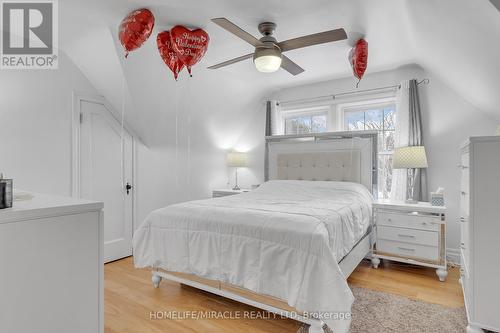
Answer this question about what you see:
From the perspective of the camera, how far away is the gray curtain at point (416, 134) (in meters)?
3.54

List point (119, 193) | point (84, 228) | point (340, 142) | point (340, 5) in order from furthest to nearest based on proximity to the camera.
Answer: point (340, 142) → point (119, 193) → point (340, 5) → point (84, 228)

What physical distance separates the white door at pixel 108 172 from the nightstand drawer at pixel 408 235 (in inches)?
125

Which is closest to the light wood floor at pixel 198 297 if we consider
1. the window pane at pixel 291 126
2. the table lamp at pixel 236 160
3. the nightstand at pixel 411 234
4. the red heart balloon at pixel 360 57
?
the nightstand at pixel 411 234

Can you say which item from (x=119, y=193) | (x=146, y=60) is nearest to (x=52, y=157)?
(x=119, y=193)

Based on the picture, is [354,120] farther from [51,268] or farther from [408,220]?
[51,268]

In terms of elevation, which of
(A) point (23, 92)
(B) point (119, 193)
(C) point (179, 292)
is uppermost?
(A) point (23, 92)

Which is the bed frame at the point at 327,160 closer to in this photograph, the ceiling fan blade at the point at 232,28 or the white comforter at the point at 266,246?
the white comforter at the point at 266,246

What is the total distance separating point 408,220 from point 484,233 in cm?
128

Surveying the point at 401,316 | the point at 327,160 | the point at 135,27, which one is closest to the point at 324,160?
the point at 327,160

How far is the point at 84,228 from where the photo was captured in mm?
979

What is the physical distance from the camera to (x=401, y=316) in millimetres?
2188

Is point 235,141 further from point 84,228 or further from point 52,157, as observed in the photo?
point 84,228

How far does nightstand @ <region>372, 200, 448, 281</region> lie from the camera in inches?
117

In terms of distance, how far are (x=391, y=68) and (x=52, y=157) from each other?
425 centimetres
